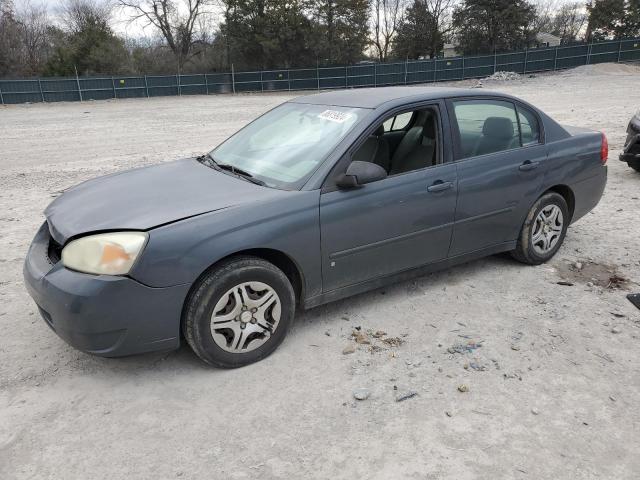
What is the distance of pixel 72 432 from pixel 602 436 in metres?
2.69

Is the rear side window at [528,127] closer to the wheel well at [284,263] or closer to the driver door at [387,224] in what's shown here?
the driver door at [387,224]

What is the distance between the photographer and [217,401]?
115 inches

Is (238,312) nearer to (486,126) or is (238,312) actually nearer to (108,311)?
(108,311)

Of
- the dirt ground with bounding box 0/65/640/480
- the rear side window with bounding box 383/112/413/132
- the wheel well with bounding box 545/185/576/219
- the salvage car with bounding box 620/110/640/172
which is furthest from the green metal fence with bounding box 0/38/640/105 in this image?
the dirt ground with bounding box 0/65/640/480

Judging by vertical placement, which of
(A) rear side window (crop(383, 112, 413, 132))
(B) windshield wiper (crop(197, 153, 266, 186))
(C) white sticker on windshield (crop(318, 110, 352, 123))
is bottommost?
(B) windshield wiper (crop(197, 153, 266, 186))

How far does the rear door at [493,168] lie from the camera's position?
4016 mm

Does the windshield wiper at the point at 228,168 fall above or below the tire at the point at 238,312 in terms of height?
above

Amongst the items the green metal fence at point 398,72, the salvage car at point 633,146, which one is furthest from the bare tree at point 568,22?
the salvage car at point 633,146

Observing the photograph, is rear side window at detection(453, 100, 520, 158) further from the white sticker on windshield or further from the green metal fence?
the green metal fence

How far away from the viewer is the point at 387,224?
3.61 m

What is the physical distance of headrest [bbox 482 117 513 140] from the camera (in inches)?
166

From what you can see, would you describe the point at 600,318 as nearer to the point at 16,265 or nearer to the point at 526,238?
the point at 526,238

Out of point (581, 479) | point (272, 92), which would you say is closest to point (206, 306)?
point (581, 479)

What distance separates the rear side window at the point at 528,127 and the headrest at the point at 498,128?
0.47 ft
